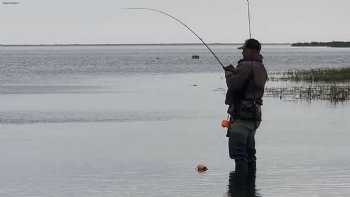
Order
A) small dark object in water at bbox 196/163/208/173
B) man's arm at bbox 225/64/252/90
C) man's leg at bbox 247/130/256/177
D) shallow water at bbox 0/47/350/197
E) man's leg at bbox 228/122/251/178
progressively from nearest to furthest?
man's arm at bbox 225/64/252/90
man's leg at bbox 228/122/251/178
man's leg at bbox 247/130/256/177
shallow water at bbox 0/47/350/197
small dark object in water at bbox 196/163/208/173

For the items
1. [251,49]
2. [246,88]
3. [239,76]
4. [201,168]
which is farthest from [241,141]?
[201,168]

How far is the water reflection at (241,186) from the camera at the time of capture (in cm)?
1132

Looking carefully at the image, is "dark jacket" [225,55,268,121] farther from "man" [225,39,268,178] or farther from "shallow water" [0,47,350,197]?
"shallow water" [0,47,350,197]

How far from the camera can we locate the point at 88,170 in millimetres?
13672

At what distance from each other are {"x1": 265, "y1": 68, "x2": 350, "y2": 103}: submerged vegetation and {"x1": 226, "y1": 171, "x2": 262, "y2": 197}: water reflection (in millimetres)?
17950

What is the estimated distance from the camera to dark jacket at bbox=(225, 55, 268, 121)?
11.3m

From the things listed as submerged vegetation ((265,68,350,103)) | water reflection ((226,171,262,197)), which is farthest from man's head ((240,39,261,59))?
submerged vegetation ((265,68,350,103))

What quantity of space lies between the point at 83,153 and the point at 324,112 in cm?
1135

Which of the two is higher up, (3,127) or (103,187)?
(103,187)

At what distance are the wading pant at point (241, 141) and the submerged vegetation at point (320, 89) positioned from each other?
18.3 m

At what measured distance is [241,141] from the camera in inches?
458

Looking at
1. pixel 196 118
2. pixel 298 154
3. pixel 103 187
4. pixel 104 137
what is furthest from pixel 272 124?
pixel 103 187

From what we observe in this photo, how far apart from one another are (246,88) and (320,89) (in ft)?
81.8

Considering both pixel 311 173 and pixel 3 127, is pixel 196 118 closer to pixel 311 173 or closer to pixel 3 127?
pixel 3 127
